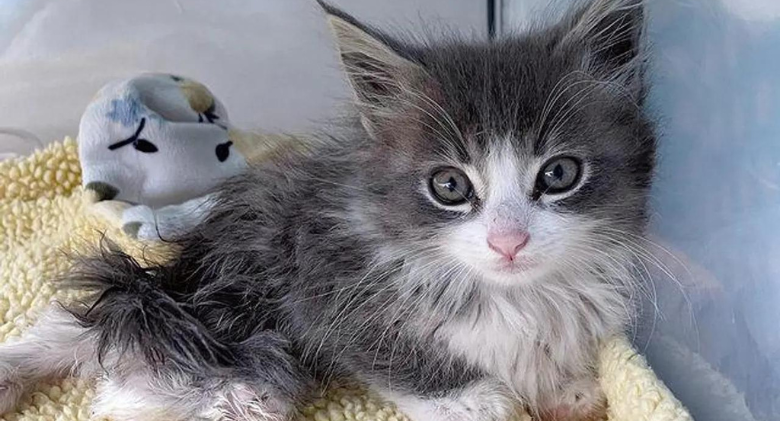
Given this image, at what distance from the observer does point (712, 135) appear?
1.47 meters

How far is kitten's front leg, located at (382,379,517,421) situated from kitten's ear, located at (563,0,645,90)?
550 millimetres

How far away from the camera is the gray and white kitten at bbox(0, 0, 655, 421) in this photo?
1.34 meters

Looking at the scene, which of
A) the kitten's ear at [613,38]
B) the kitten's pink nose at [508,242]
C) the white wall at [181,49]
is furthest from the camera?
the white wall at [181,49]

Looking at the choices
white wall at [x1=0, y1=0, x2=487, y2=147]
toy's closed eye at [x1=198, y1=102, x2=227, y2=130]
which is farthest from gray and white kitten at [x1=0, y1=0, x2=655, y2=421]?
white wall at [x1=0, y1=0, x2=487, y2=147]

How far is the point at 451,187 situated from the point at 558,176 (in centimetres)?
16

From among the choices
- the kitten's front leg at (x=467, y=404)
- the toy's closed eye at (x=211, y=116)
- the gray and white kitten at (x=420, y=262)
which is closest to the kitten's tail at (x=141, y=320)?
the gray and white kitten at (x=420, y=262)

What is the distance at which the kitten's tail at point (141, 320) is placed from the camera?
156 cm

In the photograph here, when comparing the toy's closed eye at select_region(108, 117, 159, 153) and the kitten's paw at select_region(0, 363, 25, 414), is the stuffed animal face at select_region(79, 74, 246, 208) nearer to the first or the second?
the toy's closed eye at select_region(108, 117, 159, 153)

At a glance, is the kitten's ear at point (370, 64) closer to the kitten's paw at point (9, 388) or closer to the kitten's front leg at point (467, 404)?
the kitten's front leg at point (467, 404)

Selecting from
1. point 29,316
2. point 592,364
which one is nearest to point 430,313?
point 592,364

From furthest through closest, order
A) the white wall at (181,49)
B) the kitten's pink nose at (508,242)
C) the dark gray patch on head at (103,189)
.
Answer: the white wall at (181,49), the dark gray patch on head at (103,189), the kitten's pink nose at (508,242)

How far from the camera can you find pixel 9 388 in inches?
64.6

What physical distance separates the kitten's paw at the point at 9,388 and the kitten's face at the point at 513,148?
2.44 feet

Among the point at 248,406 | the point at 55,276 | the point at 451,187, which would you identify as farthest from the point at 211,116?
the point at 451,187
